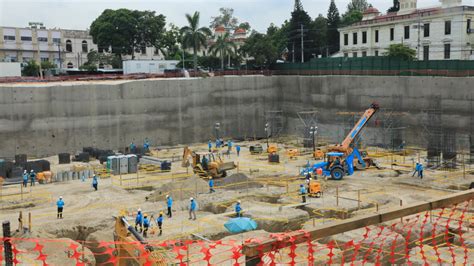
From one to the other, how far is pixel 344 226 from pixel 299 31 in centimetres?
7358

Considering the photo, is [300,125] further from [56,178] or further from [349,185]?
[56,178]

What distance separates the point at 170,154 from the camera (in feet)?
147

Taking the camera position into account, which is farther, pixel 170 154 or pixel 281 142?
pixel 281 142

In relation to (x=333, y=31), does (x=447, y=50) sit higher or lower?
lower

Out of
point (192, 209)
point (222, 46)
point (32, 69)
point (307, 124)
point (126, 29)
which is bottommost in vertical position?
point (192, 209)

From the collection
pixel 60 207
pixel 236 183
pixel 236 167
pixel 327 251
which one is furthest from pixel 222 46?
pixel 327 251

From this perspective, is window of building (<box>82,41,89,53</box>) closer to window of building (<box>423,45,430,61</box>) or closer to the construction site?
the construction site

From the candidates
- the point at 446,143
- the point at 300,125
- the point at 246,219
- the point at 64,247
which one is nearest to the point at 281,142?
the point at 300,125

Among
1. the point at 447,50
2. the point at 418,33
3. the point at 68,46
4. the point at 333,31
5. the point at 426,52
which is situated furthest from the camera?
the point at 68,46

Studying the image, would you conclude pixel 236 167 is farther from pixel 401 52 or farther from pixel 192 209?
pixel 401 52

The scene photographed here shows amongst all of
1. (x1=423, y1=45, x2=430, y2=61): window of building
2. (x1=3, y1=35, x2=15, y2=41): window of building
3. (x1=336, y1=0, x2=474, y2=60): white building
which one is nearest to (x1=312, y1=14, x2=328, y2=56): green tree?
(x1=336, y1=0, x2=474, y2=60): white building

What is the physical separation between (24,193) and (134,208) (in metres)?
8.10

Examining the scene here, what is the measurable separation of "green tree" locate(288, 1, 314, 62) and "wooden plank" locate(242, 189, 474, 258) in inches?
2818

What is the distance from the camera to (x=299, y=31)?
255 ft
